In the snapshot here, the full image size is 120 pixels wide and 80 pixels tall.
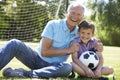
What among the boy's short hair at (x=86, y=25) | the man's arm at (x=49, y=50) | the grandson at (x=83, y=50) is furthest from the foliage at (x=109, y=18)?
the man's arm at (x=49, y=50)

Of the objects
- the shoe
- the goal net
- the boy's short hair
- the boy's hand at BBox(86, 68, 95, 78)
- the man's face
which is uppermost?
the man's face

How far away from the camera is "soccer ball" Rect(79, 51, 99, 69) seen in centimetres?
577

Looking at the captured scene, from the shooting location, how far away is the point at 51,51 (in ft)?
18.3

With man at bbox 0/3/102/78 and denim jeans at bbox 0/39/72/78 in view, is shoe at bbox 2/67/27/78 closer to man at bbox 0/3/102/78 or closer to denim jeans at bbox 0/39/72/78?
man at bbox 0/3/102/78

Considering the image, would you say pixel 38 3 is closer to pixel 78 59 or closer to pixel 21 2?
pixel 21 2

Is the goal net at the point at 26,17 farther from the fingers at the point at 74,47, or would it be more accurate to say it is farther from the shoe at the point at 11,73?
the shoe at the point at 11,73

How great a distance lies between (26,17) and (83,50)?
46.9 ft

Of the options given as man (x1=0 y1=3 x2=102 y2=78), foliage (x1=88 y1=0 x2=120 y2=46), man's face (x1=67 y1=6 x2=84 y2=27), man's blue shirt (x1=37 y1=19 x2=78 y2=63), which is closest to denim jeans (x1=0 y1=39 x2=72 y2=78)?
man (x1=0 y1=3 x2=102 y2=78)

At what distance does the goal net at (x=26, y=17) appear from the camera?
20000 millimetres

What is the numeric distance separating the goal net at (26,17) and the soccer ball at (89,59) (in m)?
13.5

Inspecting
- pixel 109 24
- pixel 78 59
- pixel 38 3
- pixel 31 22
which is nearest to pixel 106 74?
pixel 78 59

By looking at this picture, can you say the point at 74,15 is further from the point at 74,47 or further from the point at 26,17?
the point at 26,17

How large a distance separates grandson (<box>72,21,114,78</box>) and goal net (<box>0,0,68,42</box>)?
13382 mm

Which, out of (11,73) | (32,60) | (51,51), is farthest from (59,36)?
(11,73)
